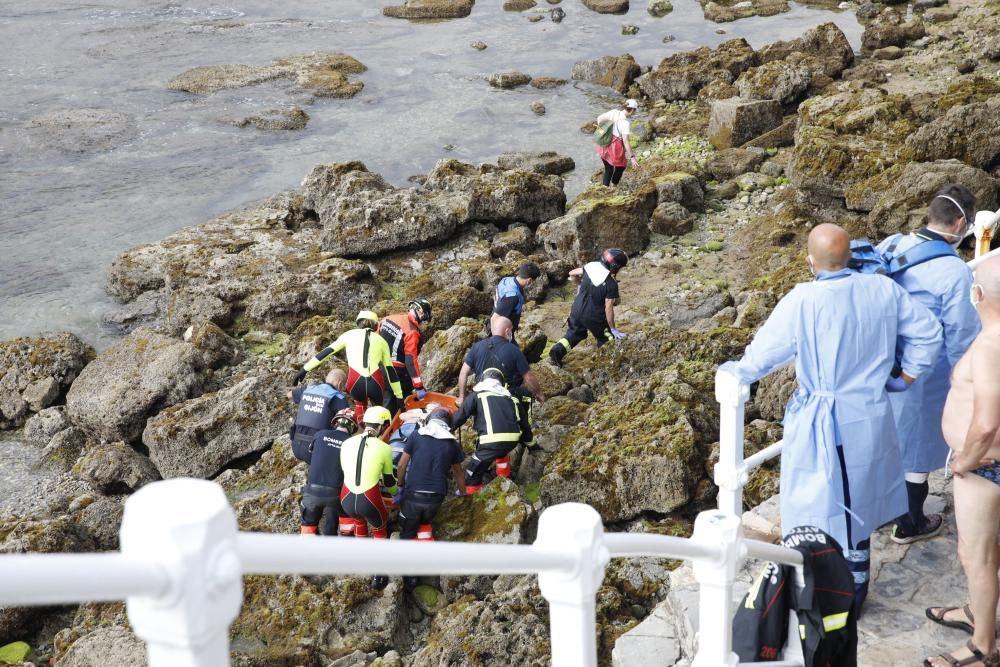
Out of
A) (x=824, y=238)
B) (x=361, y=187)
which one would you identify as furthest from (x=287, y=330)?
(x=824, y=238)

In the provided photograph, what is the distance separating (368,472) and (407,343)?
2.78 metres

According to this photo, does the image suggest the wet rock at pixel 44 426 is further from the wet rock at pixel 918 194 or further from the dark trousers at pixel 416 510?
the wet rock at pixel 918 194

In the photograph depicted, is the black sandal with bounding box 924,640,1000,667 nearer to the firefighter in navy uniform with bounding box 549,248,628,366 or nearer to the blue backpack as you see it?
the blue backpack

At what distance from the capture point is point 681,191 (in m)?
16.8

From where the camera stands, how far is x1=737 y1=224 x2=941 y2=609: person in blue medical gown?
171 inches

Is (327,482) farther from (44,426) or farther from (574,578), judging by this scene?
(44,426)

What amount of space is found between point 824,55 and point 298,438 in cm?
2123

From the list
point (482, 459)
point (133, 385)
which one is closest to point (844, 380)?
point (482, 459)

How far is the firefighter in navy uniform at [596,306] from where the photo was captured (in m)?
11.0

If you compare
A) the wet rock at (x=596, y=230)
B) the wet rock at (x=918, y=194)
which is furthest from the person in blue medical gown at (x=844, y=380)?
the wet rock at (x=596, y=230)

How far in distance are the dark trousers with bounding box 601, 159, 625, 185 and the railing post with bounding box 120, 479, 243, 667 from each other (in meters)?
17.1

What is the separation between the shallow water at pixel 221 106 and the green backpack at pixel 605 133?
252 cm

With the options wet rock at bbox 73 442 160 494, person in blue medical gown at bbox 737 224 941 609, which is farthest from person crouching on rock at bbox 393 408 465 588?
wet rock at bbox 73 442 160 494

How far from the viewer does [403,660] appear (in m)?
7.16
